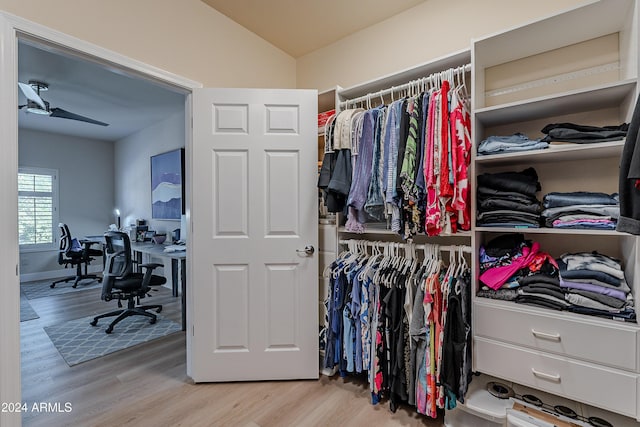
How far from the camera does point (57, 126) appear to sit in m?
5.05

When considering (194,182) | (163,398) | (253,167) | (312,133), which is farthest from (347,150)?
(163,398)

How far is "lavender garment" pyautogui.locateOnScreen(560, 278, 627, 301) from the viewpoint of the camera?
4.04 feet

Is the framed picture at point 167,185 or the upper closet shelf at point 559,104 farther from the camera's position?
the framed picture at point 167,185

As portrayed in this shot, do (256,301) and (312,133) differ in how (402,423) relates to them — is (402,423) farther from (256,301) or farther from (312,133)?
(312,133)

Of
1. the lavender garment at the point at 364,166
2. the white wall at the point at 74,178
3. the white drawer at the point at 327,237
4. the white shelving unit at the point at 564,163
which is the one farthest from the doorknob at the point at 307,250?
the white wall at the point at 74,178

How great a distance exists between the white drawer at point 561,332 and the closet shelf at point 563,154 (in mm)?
744

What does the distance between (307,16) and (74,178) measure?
6.02 m

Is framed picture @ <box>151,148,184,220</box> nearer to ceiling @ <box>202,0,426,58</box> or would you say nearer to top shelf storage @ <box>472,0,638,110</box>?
ceiling @ <box>202,0,426,58</box>

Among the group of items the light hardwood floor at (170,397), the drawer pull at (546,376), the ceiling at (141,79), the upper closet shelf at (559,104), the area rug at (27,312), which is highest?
→ the ceiling at (141,79)

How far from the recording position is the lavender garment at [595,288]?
1231mm

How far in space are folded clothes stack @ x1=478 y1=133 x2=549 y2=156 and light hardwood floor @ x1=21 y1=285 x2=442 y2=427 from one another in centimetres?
154

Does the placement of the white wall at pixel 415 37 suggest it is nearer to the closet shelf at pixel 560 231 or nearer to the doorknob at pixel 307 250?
the closet shelf at pixel 560 231

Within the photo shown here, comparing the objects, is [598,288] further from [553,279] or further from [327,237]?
[327,237]

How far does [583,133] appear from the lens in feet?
4.34
